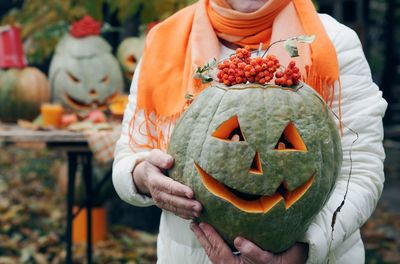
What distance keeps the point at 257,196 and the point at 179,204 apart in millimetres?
207

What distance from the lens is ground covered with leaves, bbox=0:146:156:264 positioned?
245 inches

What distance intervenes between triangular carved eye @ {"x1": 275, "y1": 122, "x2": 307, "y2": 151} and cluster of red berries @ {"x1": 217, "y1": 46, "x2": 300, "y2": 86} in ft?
0.40

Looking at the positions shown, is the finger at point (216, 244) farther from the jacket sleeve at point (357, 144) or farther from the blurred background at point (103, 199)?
the blurred background at point (103, 199)

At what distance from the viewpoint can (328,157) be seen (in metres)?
2.04

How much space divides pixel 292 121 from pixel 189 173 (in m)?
0.30

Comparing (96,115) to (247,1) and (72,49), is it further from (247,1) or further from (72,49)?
(247,1)

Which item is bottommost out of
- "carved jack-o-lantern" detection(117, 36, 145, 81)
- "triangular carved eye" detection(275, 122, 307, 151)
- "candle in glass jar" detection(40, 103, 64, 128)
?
"candle in glass jar" detection(40, 103, 64, 128)

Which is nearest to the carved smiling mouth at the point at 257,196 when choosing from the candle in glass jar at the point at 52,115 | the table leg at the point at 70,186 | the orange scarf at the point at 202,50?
the orange scarf at the point at 202,50

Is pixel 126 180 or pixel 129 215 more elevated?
pixel 126 180

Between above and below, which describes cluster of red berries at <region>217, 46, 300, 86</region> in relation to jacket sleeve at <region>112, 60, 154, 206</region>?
above

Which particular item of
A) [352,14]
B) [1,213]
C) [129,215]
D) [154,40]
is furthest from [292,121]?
[352,14]

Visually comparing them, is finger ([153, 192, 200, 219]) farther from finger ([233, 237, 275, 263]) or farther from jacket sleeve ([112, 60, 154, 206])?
jacket sleeve ([112, 60, 154, 206])

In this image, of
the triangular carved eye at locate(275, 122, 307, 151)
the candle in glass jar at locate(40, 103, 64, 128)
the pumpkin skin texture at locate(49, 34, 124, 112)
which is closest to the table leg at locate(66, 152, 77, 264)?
the candle in glass jar at locate(40, 103, 64, 128)

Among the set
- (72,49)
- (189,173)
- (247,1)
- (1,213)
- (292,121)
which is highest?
(247,1)
